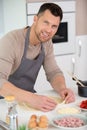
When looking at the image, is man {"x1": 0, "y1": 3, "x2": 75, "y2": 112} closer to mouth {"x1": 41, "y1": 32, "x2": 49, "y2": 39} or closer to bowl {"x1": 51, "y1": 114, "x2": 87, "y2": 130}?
mouth {"x1": 41, "y1": 32, "x2": 49, "y2": 39}

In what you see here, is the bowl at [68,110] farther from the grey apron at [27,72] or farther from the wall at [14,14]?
the wall at [14,14]

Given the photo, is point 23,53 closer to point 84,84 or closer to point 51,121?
point 84,84

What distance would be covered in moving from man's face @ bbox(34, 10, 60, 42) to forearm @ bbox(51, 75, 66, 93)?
0.31 meters

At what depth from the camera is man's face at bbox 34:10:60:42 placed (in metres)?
1.83

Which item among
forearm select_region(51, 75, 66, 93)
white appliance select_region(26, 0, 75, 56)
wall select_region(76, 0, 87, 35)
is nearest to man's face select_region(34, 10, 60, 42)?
forearm select_region(51, 75, 66, 93)

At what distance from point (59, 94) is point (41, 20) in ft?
1.51

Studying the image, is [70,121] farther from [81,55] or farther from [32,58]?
[81,55]

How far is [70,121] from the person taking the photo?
1397 mm

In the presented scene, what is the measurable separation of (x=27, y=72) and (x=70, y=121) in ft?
2.35

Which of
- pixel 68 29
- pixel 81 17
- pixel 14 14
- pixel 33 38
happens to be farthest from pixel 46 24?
pixel 81 17

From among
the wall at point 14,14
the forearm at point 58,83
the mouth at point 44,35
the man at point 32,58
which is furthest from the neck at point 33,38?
the wall at point 14,14

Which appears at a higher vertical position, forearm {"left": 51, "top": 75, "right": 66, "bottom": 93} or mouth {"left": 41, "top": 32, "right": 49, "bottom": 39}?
mouth {"left": 41, "top": 32, "right": 49, "bottom": 39}

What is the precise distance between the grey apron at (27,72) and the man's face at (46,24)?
0.12 meters

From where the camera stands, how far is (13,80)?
206 cm
